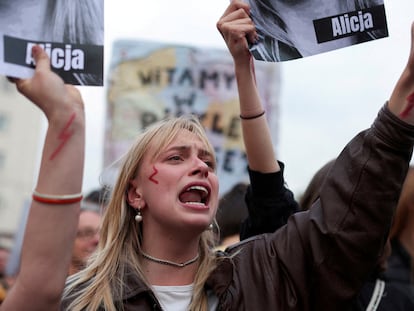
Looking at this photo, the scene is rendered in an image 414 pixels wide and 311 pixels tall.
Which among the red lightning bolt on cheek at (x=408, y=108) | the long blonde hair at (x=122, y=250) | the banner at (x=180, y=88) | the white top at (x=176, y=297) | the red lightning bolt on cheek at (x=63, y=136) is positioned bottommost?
the white top at (x=176, y=297)

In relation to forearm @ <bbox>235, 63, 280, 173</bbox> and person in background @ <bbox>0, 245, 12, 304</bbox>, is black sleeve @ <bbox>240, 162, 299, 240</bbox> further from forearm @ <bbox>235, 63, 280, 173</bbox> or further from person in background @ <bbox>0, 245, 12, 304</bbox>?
person in background @ <bbox>0, 245, 12, 304</bbox>

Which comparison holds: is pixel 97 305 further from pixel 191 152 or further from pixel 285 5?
pixel 285 5

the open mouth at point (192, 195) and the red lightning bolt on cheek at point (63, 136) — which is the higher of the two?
the red lightning bolt on cheek at point (63, 136)

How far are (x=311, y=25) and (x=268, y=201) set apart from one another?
66 centimetres

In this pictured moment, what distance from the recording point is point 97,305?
7.08 ft

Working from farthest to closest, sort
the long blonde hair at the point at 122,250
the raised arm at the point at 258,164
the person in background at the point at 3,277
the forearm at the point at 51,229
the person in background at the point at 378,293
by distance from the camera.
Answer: the person in background at the point at 3,277
the person in background at the point at 378,293
the raised arm at the point at 258,164
the long blonde hair at the point at 122,250
the forearm at the point at 51,229

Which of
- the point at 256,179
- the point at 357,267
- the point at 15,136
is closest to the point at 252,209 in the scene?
the point at 256,179

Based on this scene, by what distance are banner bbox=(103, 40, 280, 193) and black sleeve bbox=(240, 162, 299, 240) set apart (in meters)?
3.60

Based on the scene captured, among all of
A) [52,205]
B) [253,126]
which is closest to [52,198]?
[52,205]

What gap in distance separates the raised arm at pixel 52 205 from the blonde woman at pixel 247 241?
22.0 inches

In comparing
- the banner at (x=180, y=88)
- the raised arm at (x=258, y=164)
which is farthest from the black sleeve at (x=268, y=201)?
the banner at (x=180, y=88)

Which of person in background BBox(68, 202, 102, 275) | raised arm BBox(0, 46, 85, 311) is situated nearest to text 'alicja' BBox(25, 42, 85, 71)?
raised arm BBox(0, 46, 85, 311)

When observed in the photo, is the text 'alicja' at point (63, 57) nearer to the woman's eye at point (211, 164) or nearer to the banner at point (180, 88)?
the woman's eye at point (211, 164)

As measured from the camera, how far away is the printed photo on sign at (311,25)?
90.5 inches
